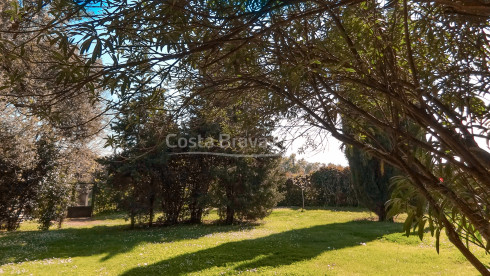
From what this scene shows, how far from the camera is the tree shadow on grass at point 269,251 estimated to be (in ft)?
19.0

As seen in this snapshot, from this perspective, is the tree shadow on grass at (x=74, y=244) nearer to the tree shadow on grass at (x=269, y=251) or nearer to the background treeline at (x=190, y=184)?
the background treeline at (x=190, y=184)

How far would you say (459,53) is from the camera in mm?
2305

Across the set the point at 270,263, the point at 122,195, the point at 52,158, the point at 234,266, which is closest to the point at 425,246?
the point at 270,263

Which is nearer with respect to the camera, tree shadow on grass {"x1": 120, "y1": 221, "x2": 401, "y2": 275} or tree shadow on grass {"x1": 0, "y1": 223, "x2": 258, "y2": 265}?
tree shadow on grass {"x1": 120, "y1": 221, "x2": 401, "y2": 275}

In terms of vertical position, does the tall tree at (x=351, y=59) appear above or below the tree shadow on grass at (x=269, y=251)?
above

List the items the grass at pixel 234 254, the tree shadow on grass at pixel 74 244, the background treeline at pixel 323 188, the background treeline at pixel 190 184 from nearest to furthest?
the grass at pixel 234 254
the tree shadow on grass at pixel 74 244
the background treeline at pixel 190 184
the background treeline at pixel 323 188

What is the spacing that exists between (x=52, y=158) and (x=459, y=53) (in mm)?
12232

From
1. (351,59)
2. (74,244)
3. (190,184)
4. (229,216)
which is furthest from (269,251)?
(190,184)

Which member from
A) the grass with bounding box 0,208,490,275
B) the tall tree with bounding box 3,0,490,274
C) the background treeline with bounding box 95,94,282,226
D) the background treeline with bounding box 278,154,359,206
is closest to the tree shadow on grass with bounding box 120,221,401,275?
the grass with bounding box 0,208,490,275

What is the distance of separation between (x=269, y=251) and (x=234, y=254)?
2.35 ft

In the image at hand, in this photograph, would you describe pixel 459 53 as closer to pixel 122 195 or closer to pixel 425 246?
pixel 425 246

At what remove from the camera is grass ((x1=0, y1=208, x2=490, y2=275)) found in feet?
18.5

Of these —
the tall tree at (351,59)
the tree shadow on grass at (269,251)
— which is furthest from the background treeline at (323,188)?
the tall tree at (351,59)

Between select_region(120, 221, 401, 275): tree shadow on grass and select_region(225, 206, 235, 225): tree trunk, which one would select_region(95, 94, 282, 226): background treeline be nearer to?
select_region(225, 206, 235, 225): tree trunk
